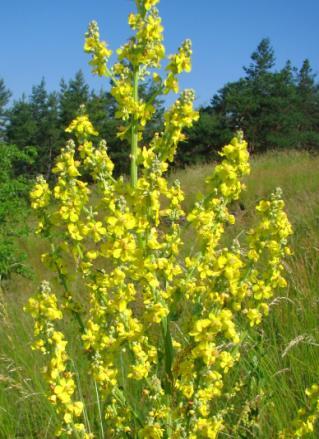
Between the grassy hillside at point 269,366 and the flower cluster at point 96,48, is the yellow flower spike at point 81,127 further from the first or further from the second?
the grassy hillside at point 269,366

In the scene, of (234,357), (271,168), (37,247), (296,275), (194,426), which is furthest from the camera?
(37,247)

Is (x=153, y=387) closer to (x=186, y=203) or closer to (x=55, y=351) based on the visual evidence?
(x=55, y=351)

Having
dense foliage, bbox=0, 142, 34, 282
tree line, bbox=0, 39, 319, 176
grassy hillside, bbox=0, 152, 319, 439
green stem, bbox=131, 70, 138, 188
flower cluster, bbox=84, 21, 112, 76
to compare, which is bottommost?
grassy hillside, bbox=0, 152, 319, 439

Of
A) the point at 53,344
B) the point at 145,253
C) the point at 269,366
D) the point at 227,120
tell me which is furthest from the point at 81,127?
the point at 227,120

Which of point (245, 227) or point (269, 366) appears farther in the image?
point (245, 227)

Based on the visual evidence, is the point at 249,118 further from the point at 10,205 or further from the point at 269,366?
the point at 269,366

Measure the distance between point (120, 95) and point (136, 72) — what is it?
0.46ft

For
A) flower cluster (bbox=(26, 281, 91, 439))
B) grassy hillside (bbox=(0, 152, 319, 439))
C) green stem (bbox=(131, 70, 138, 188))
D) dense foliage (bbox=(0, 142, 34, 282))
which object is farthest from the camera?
dense foliage (bbox=(0, 142, 34, 282))

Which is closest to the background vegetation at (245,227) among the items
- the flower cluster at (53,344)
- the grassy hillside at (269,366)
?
the grassy hillside at (269,366)

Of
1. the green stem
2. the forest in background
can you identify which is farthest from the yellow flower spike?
the forest in background

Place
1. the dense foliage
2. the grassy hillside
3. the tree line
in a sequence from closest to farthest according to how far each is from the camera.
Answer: the grassy hillside, the dense foliage, the tree line

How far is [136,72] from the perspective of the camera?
2.21 m

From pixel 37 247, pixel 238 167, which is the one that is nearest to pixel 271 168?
pixel 37 247

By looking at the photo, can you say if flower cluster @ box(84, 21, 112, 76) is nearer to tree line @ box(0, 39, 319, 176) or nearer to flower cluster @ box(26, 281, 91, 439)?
flower cluster @ box(26, 281, 91, 439)
